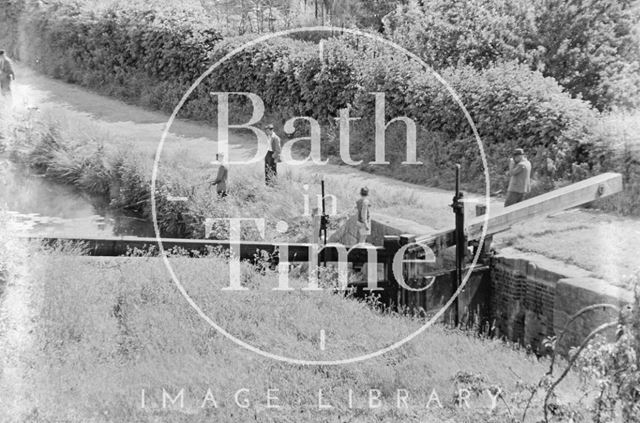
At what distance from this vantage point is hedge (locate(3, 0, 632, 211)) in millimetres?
16047

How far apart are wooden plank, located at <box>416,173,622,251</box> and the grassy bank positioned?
1237mm

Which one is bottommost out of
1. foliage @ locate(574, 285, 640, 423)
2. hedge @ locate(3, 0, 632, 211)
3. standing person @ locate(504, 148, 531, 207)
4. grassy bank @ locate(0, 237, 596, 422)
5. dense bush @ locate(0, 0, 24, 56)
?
grassy bank @ locate(0, 237, 596, 422)

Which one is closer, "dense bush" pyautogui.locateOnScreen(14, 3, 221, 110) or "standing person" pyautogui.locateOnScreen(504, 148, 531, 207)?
"standing person" pyautogui.locateOnScreen(504, 148, 531, 207)

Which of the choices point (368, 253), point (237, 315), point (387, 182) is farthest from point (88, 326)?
point (387, 182)

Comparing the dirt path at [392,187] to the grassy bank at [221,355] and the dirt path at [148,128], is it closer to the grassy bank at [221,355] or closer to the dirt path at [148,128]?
the dirt path at [148,128]

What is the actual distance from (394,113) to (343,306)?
9547mm

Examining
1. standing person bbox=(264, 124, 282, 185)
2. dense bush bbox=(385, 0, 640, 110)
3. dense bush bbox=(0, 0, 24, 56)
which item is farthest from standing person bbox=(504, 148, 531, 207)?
dense bush bbox=(0, 0, 24, 56)

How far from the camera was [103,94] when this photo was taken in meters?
25.5

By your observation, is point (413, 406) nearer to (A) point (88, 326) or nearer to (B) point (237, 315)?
(B) point (237, 315)

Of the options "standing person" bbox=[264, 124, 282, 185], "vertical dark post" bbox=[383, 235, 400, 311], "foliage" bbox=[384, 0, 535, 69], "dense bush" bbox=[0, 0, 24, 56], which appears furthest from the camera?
"dense bush" bbox=[0, 0, 24, 56]

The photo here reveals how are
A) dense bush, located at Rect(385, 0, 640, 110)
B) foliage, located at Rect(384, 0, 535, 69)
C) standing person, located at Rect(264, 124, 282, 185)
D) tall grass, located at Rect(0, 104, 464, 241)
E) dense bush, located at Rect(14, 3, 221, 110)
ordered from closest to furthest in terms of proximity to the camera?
1. tall grass, located at Rect(0, 104, 464, 241)
2. standing person, located at Rect(264, 124, 282, 185)
3. dense bush, located at Rect(385, 0, 640, 110)
4. foliage, located at Rect(384, 0, 535, 69)
5. dense bush, located at Rect(14, 3, 221, 110)

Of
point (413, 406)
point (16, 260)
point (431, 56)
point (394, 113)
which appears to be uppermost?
point (431, 56)

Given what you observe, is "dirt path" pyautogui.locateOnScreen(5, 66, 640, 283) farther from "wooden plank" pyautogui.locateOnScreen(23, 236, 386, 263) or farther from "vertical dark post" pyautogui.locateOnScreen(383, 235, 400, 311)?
"wooden plank" pyautogui.locateOnScreen(23, 236, 386, 263)

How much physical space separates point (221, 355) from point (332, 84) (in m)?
12.0
